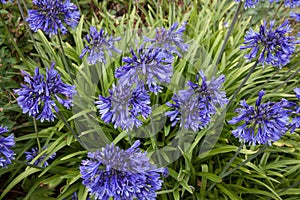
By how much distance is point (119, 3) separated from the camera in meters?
6.13

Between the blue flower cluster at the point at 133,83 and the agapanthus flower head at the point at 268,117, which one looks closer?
the blue flower cluster at the point at 133,83

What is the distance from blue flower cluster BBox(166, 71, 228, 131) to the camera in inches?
98.0

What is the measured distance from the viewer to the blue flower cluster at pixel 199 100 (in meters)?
2.49

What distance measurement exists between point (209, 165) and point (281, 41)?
5.18 ft

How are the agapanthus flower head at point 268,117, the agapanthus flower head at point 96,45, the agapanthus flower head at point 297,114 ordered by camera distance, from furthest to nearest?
the agapanthus flower head at point 96,45 < the agapanthus flower head at point 297,114 < the agapanthus flower head at point 268,117

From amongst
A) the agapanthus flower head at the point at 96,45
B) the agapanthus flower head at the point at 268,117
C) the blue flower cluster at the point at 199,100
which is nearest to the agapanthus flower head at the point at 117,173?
the blue flower cluster at the point at 199,100

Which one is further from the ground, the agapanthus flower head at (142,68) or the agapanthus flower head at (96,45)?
the agapanthus flower head at (142,68)

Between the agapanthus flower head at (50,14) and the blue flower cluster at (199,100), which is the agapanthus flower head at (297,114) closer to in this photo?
the blue flower cluster at (199,100)

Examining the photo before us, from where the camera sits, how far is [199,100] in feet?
8.30

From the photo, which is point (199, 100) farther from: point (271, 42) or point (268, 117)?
point (271, 42)

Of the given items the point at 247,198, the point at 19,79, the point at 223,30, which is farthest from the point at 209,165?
the point at 19,79

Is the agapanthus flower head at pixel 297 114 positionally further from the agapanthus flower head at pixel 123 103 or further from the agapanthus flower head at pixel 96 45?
the agapanthus flower head at pixel 96 45

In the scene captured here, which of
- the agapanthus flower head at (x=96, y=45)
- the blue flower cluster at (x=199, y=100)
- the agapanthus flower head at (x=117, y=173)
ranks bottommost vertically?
the agapanthus flower head at (x=117, y=173)

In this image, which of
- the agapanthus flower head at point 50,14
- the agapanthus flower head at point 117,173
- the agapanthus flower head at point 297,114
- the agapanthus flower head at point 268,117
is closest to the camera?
the agapanthus flower head at point 117,173
